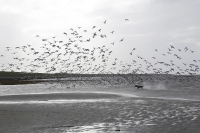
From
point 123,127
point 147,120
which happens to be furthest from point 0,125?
point 147,120

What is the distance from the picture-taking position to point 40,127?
1580 centimetres

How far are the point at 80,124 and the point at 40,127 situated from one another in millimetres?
2418

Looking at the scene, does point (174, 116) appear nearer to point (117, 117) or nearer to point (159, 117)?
point (159, 117)

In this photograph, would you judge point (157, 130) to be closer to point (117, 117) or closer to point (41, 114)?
point (117, 117)

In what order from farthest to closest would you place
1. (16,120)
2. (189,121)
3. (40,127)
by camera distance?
(16,120)
(189,121)
(40,127)

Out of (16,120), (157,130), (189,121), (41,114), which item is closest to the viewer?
(157,130)

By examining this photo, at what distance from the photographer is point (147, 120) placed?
1792 cm

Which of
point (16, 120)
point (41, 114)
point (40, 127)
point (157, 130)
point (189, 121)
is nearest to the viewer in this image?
point (157, 130)

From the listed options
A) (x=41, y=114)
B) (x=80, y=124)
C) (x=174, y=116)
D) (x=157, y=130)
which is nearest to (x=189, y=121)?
(x=174, y=116)

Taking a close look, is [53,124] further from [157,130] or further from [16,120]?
[157,130]

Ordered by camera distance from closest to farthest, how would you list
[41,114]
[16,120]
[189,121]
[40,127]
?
[40,127], [189,121], [16,120], [41,114]

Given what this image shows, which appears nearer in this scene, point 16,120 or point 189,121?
point 189,121

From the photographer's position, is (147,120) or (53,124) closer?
(53,124)

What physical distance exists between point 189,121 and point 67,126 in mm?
7641
